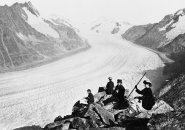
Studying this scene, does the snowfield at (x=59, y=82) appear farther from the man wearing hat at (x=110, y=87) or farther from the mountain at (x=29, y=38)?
the man wearing hat at (x=110, y=87)

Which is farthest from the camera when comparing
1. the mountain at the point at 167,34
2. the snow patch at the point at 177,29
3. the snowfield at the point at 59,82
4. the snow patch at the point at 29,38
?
the snow patch at the point at 177,29

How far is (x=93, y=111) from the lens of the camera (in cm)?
1602

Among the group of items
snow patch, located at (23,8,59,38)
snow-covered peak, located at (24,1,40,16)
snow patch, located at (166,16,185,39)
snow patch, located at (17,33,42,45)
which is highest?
snow-covered peak, located at (24,1,40,16)

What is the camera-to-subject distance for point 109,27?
297 ft

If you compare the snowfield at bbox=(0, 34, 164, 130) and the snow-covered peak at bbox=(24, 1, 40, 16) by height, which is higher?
the snow-covered peak at bbox=(24, 1, 40, 16)

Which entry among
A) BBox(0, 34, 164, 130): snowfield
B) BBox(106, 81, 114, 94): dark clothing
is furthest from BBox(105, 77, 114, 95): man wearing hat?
BBox(0, 34, 164, 130): snowfield

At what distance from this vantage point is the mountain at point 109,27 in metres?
85.9

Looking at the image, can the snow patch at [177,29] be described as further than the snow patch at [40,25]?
Yes

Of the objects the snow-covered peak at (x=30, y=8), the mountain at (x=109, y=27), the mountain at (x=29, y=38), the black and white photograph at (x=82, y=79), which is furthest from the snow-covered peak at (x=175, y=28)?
the mountain at (x=109, y=27)

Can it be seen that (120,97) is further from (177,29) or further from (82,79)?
(177,29)

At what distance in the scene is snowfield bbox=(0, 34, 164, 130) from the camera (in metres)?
22.0

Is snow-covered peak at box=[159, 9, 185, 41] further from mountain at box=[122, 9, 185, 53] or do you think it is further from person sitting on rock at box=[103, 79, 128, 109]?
person sitting on rock at box=[103, 79, 128, 109]

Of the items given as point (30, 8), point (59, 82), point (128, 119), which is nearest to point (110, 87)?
point (128, 119)

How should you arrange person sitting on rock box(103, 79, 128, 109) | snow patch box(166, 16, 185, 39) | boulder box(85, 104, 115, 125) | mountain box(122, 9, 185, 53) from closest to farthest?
1. boulder box(85, 104, 115, 125)
2. person sitting on rock box(103, 79, 128, 109)
3. mountain box(122, 9, 185, 53)
4. snow patch box(166, 16, 185, 39)
